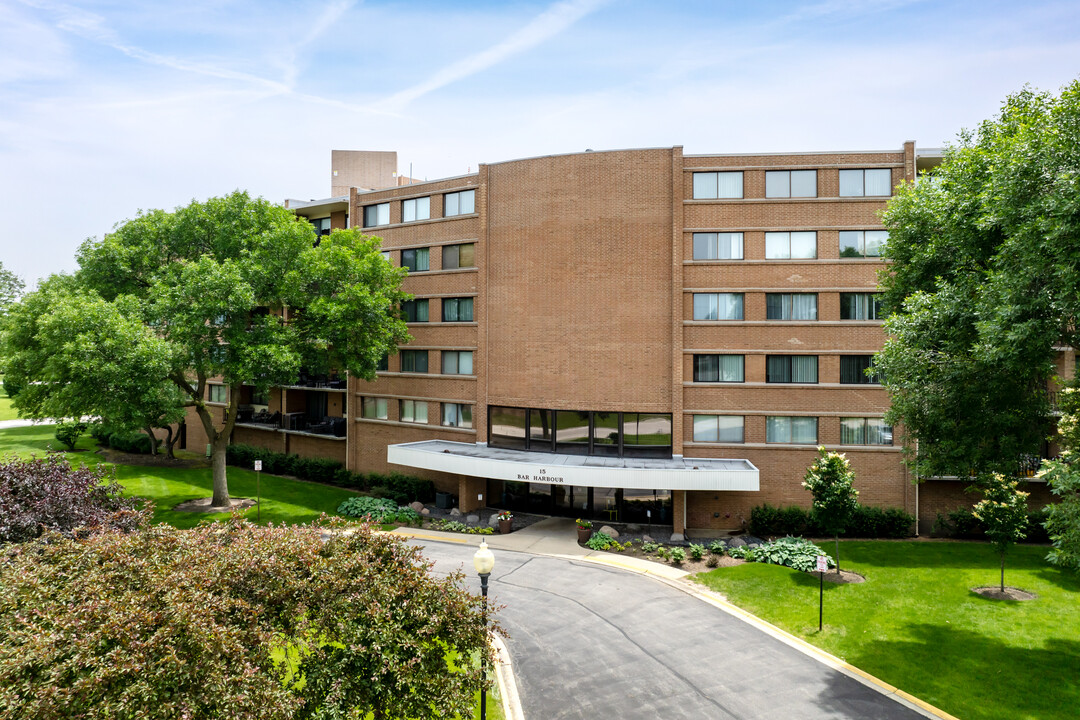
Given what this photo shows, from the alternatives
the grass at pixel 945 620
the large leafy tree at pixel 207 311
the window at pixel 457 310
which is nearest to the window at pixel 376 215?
the large leafy tree at pixel 207 311

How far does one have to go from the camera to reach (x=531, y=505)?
1318 inches

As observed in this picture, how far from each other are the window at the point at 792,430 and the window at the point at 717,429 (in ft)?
4.47

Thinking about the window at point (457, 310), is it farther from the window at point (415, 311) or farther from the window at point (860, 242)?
the window at point (860, 242)

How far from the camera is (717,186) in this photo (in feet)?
98.9

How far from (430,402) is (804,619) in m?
22.5

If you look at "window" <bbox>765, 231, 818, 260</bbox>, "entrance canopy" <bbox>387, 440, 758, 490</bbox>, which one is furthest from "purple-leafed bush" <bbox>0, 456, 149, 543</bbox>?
"window" <bbox>765, 231, 818, 260</bbox>

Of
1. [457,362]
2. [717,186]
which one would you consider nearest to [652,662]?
[457,362]

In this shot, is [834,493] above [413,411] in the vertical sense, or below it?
below

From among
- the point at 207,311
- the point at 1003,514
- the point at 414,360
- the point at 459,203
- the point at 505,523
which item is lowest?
the point at 505,523

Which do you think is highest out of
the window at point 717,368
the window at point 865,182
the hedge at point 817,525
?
the window at point 865,182

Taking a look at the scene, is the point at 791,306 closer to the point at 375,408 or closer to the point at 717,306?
the point at 717,306

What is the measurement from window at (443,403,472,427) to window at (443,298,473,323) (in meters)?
4.72

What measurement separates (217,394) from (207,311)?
22.5 m

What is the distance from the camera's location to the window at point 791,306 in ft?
97.0
